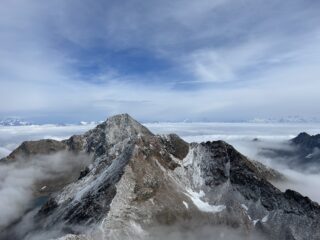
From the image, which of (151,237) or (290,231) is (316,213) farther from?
(151,237)

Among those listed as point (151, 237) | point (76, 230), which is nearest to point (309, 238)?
point (151, 237)

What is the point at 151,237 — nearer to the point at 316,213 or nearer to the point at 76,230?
the point at 76,230

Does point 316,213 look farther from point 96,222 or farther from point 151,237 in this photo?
point 96,222

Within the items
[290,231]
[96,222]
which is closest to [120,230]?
[96,222]

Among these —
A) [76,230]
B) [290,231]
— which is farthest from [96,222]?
[290,231]

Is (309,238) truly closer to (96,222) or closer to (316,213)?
(316,213)
